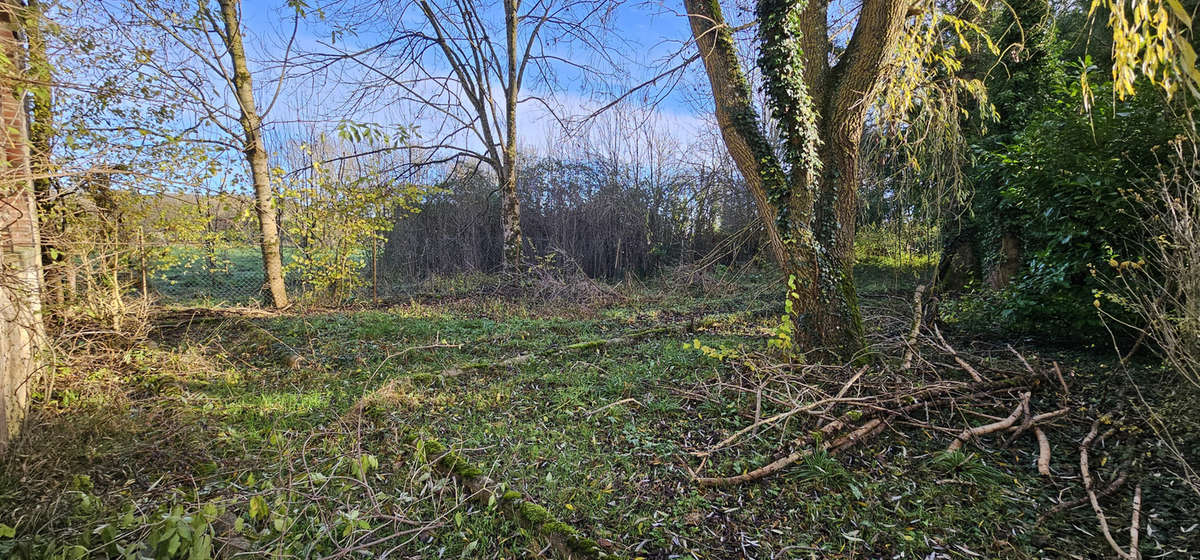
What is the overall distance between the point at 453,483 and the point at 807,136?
4016 millimetres

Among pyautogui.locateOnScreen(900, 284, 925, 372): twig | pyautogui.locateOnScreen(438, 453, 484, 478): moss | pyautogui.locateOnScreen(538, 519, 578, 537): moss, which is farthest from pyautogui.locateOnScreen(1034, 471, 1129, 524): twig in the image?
pyautogui.locateOnScreen(438, 453, 484, 478): moss

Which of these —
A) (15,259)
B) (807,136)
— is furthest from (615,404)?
(15,259)

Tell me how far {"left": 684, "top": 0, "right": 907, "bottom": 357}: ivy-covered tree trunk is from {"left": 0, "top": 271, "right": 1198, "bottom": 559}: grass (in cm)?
106

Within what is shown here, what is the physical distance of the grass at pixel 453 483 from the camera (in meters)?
2.37

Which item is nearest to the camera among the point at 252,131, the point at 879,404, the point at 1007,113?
the point at 879,404

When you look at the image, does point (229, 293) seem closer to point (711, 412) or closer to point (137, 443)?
point (137, 443)

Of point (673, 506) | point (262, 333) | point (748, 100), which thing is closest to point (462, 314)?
point (262, 333)

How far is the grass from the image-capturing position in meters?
2.37

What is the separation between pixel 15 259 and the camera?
3.21 metres

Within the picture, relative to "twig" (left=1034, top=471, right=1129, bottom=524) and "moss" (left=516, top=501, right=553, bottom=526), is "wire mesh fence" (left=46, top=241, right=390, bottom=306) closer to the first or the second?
"moss" (left=516, top=501, right=553, bottom=526)

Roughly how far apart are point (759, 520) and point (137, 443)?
13.1 ft

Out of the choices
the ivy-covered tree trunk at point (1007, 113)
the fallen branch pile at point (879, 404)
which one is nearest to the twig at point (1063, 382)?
the fallen branch pile at point (879, 404)

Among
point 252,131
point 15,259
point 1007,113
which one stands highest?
point 252,131

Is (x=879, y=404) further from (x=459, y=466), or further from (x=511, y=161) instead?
(x=511, y=161)
